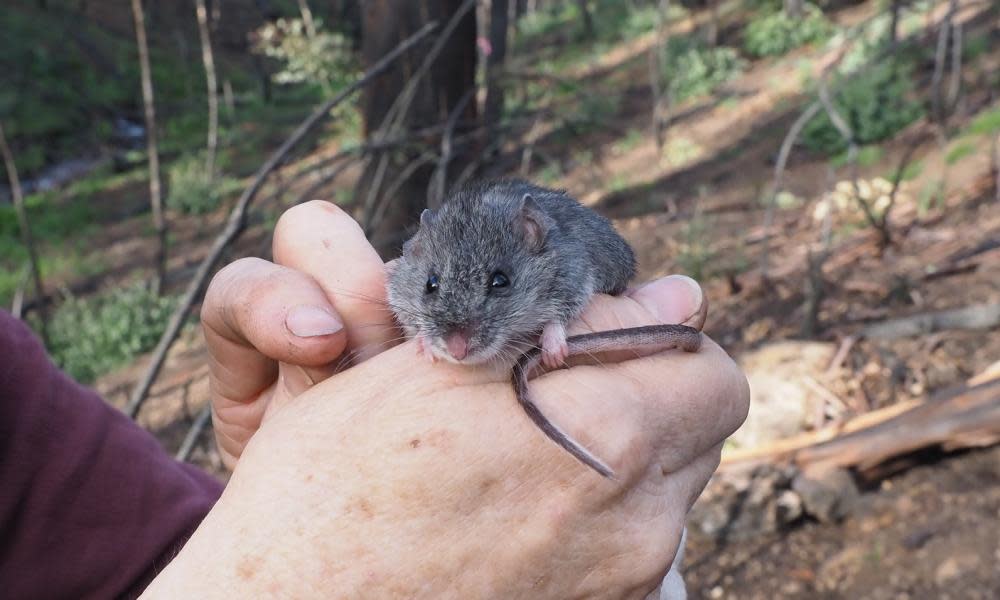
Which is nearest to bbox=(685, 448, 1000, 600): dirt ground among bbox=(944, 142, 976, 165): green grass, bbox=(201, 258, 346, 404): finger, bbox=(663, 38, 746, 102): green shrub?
bbox=(201, 258, 346, 404): finger

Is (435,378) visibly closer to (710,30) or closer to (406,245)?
(406,245)

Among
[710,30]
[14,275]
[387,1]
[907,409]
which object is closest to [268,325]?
[907,409]

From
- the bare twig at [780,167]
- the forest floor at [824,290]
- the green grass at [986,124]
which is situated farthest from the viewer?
the green grass at [986,124]

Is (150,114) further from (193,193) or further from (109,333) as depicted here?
(193,193)

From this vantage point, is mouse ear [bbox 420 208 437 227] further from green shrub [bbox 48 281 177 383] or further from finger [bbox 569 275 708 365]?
green shrub [bbox 48 281 177 383]

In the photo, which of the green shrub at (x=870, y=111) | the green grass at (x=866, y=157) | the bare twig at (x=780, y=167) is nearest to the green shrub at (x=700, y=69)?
the green shrub at (x=870, y=111)

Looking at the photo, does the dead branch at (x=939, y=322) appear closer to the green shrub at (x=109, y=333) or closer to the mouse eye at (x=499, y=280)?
the mouse eye at (x=499, y=280)

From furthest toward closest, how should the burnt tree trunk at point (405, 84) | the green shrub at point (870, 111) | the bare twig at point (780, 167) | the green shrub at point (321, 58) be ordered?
the green shrub at point (870, 111) < the green shrub at point (321, 58) < the burnt tree trunk at point (405, 84) < the bare twig at point (780, 167)

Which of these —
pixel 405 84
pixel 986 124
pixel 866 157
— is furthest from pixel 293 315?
pixel 866 157
